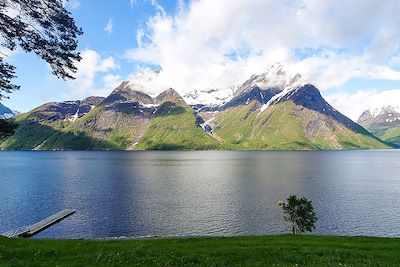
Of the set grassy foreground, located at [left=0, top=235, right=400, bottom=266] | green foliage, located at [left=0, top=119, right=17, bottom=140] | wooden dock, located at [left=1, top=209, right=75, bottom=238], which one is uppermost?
green foliage, located at [left=0, top=119, right=17, bottom=140]

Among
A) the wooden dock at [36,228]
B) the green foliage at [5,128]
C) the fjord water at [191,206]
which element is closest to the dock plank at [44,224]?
the wooden dock at [36,228]

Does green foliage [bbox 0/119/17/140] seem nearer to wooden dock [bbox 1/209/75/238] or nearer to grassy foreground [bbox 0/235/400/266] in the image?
grassy foreground [bbox 0/235/400/266]

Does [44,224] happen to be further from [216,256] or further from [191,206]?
[216,256]

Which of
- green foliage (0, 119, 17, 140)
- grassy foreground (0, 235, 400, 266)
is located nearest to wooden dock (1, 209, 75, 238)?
grassy foreground (0, 235, 400, 266)

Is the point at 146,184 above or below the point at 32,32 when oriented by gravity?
below

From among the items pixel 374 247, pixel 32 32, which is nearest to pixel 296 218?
pixel 374 247

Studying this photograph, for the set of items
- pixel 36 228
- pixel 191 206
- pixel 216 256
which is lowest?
pixel 36 228

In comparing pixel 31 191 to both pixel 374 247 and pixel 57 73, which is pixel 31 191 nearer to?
pixel 57 73

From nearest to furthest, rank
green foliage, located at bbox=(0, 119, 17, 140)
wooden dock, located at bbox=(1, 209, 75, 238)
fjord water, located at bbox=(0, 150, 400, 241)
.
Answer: green foliage, located at bbox=(0, 119, 17, 140) → wooden dock, located at bbox=(1, 209, 75, 238) → fjord water, located at bbox=(0, 150, 400, 241)

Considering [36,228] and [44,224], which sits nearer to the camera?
[36,228]

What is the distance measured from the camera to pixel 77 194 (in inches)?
5084

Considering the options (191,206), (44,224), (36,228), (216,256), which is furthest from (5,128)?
(191,206)

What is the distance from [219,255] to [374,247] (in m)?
15.9

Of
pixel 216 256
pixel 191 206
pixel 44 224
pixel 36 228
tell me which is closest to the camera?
pixel 216 256
